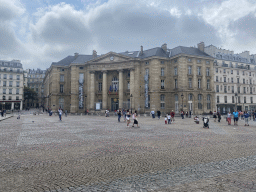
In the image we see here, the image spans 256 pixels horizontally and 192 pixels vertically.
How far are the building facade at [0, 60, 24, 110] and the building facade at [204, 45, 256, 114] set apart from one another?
71.0 metres

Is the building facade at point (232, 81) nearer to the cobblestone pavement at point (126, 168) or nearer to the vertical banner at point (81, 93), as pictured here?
the vertical banner at point (81, 93)

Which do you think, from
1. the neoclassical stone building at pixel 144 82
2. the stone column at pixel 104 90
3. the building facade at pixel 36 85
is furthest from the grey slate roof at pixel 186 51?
the building facade at pixel 36 85

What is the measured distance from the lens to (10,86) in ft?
245

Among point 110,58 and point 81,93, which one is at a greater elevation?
point 110,58

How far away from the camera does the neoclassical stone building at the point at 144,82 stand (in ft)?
158

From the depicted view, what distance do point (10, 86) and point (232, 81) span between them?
7981cm

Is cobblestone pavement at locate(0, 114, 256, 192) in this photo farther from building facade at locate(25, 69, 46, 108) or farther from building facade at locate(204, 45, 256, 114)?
building facade at locate(25, 69, 46, 108)

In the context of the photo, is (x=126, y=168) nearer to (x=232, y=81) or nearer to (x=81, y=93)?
(x=81, y=93)

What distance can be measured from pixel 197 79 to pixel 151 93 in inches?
479

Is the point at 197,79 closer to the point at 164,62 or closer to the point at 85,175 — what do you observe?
the point at 164,62

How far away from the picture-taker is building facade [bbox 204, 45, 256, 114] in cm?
5775

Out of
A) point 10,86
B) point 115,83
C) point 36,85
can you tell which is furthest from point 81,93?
point 36,85

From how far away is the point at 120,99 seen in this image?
5172cm

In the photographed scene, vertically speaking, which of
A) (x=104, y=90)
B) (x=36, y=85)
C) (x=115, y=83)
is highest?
(x=36, y=85)
